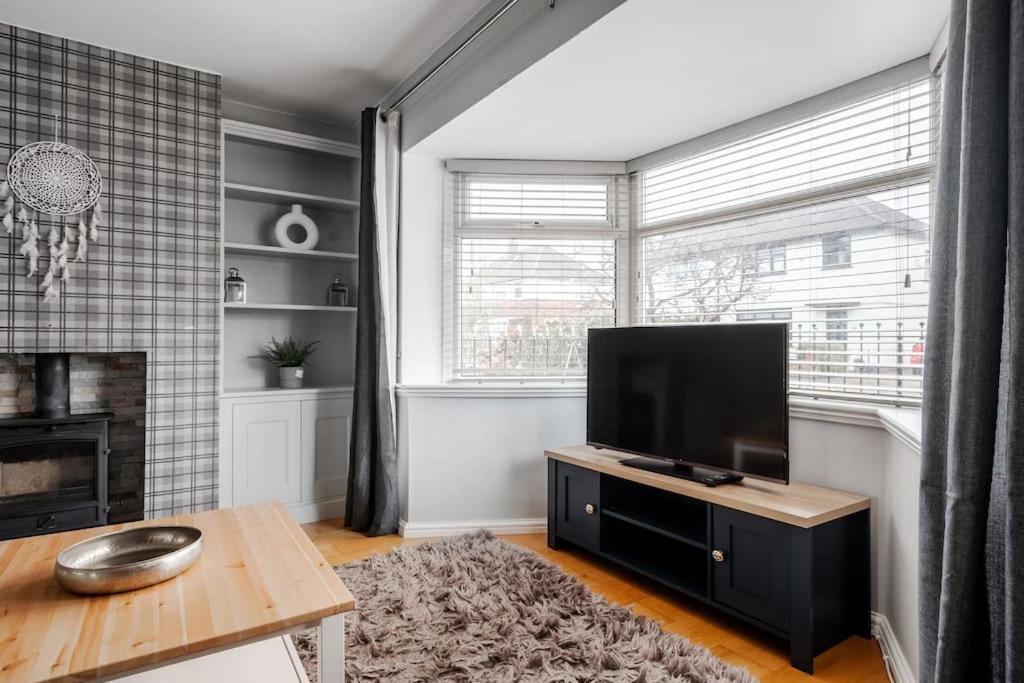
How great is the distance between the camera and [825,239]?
247cm

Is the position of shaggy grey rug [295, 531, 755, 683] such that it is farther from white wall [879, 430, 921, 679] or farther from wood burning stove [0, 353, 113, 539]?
wood burning stove [0, 353, 113, 539]

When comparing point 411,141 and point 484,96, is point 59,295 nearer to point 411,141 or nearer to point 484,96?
point 411,141

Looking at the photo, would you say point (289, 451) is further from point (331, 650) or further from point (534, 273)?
point (331, 650)

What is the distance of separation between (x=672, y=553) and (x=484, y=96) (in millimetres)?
2222

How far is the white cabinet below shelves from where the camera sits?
10.5 feet

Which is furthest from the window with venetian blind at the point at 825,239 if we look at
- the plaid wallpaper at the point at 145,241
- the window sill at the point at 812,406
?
the plaid wallpaper at the point at 145,241

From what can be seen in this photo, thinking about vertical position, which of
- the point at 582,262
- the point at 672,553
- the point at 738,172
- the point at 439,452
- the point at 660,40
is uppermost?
the point at 660,40

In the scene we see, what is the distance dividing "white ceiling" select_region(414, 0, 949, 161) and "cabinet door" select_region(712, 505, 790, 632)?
1704 mm

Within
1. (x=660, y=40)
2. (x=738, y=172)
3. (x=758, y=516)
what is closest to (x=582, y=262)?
(x=738, y=172)

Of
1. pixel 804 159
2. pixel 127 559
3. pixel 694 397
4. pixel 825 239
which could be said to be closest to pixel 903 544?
pixel 694 397

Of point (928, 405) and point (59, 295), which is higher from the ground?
point (59, 295)

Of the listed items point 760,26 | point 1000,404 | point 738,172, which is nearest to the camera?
point 1000,404

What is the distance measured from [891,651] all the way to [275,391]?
3.08 meters

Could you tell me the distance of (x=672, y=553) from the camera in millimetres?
2619
